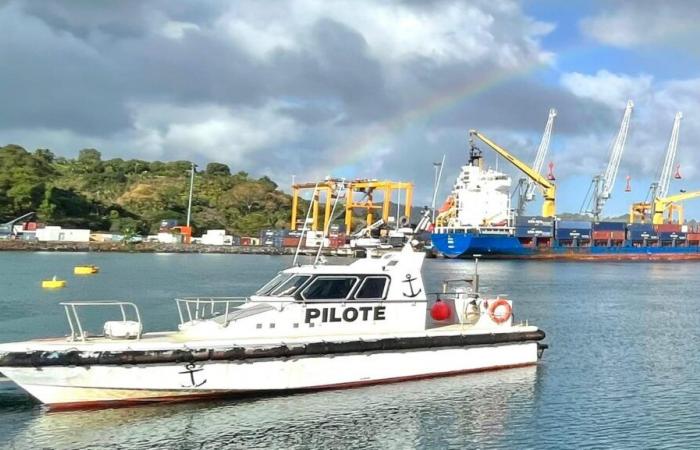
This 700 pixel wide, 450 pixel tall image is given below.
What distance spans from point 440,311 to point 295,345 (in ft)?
19.4

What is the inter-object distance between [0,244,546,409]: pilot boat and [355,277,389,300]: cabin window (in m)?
0.03

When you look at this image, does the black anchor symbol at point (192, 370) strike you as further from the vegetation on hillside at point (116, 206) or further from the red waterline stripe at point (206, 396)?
the vegetation on hillside at point (116, 206)

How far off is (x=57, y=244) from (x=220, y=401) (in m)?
121

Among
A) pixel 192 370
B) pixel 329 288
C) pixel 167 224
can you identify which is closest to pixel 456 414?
pixel 329 288

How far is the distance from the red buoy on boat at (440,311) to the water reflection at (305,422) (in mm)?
3044

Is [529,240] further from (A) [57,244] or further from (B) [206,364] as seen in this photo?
(B) [206,364]

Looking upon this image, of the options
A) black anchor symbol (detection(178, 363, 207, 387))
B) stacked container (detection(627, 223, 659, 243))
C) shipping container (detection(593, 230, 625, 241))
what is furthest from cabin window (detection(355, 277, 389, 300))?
stacked container (detection(627, 223, 659, 243))

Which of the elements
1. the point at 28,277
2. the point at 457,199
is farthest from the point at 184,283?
the point at 457,199

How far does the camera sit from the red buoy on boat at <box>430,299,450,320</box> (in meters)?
20.8

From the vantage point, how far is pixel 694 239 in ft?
439

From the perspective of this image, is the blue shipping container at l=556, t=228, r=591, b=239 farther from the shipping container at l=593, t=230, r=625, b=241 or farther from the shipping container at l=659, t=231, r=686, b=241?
the shipping container at l=659, t=231, r=686, b=241

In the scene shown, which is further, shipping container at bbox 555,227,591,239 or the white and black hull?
shipping container at bbox 555,227,591,239

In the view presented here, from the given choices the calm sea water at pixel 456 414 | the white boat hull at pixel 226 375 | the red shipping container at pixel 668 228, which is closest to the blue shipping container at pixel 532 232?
the red shipping container at pixel 668 228

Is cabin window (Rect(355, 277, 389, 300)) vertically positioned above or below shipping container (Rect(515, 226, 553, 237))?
below
